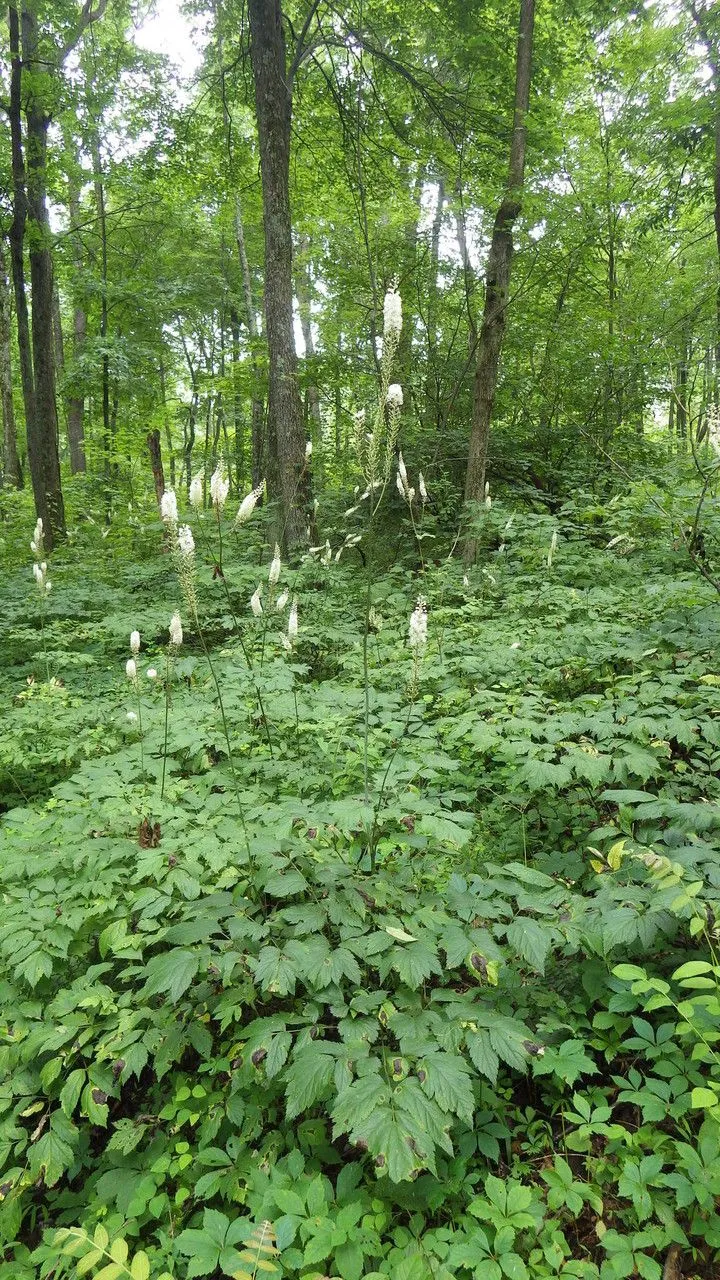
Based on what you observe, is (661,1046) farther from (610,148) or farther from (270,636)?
(610,148)

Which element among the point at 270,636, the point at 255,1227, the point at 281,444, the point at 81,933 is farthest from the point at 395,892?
the point at 281,444

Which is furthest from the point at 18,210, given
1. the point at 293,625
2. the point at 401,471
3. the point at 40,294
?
the point at 293,625

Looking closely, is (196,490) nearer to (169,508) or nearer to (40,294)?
(169,508)

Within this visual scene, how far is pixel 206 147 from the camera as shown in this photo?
938cm

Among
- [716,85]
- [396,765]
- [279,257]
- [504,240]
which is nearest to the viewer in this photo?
[396,765]

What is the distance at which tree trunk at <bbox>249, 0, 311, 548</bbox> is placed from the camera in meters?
6.78

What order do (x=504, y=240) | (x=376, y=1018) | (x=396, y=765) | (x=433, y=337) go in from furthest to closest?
1. (x=433, y=337)
2. (x=504, y=240)
3. (x=396, y=765)
4. (x=376, y=1018)

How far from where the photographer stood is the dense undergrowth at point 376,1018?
167 centimetres

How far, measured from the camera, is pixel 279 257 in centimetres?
708

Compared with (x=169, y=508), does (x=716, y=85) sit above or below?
above

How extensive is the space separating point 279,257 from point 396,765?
6680 millimetres

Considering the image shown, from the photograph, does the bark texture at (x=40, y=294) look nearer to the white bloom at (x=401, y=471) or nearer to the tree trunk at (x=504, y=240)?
the tree trunk at (x=504, y=240)

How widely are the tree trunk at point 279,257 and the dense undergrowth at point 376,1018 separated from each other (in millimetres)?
4496

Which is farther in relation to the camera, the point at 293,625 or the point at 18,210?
the point at 18,210
